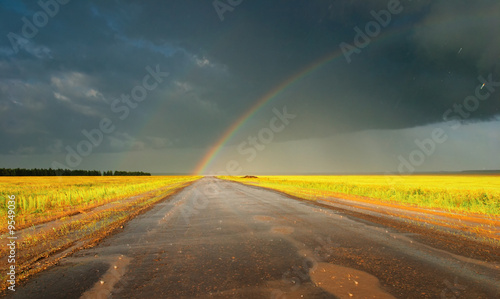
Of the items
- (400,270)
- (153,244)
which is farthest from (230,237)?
(400,270)

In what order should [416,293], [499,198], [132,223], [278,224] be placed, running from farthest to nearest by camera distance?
[499,198], [132,223], [278,224], [416,293]

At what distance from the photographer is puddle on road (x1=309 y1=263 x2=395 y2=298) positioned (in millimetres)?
3919

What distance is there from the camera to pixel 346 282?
4.35m

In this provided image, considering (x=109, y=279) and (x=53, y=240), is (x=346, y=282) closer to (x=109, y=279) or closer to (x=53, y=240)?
(x=109, y=279)

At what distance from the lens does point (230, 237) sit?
7773mm

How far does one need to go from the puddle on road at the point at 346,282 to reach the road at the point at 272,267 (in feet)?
0.05

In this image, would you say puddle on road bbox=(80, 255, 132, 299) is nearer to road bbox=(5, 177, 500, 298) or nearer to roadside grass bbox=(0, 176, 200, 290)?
road bbox=(5, 177, 500, 298)

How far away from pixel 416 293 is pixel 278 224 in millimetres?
5999


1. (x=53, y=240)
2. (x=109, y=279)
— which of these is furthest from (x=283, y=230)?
(x=53, y=240)

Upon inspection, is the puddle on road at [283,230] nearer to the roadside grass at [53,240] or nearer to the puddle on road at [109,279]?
the puddle on road at [109,279]

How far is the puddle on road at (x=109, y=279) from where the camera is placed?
4.04m

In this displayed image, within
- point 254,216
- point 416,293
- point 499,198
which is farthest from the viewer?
point 499,198

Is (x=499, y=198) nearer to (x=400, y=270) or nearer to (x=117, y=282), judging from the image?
(x=400, y=270)

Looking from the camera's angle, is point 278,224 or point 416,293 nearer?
point 416,293
